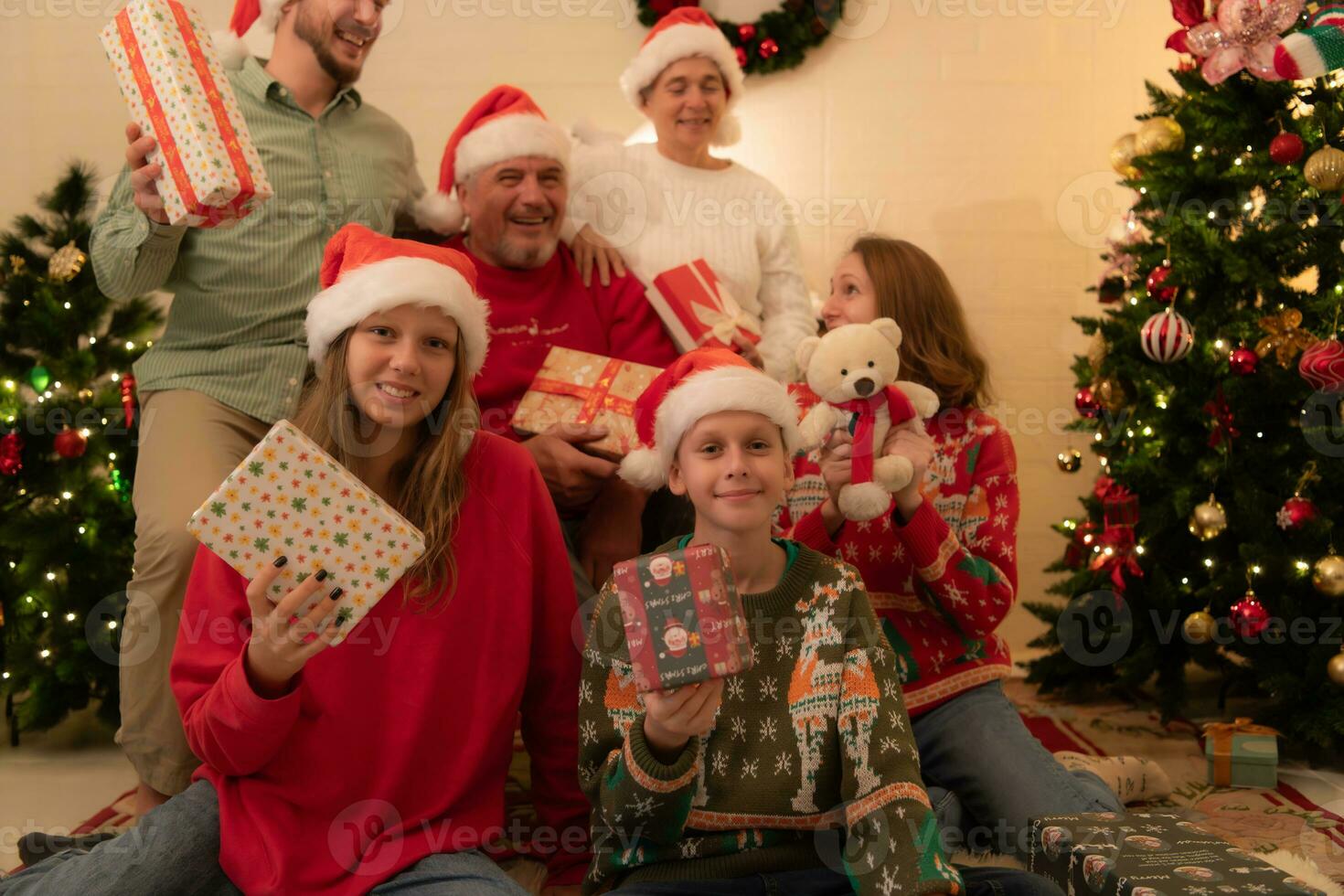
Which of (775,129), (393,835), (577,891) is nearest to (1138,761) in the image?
(577,891)

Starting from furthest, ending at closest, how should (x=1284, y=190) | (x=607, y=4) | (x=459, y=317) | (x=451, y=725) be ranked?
(x=607, y=4)
(x=1284, y=190)
(x=459, y=317)
(x=451, y=725)

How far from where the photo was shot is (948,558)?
2.30 m

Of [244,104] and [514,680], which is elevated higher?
[244,104]

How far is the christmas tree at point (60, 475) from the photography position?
11.0 feet

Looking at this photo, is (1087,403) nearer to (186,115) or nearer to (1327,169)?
(1327,169)

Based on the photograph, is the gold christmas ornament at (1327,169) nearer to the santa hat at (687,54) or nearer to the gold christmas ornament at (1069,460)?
the gold christmas ornament at (1069,460)

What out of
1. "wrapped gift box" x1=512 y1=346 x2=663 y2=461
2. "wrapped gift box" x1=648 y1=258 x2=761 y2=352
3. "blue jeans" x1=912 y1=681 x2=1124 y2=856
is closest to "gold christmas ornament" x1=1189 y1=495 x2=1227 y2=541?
"blue jeans" x1=912 y1=681 x2=1124 y2=856

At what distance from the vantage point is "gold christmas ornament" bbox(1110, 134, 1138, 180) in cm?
360

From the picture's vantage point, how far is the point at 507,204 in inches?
120

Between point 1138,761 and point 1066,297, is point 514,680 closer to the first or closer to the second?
point 1138,761

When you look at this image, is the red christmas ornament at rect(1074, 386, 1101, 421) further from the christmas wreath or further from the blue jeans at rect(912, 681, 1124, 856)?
the christmas wreath

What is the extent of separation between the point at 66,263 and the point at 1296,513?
3.55m

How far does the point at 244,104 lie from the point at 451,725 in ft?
5.85

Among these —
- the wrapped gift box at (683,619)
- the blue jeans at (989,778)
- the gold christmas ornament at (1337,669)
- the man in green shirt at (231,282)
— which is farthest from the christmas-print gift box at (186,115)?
the gold christmas ornament at (1337,669)
